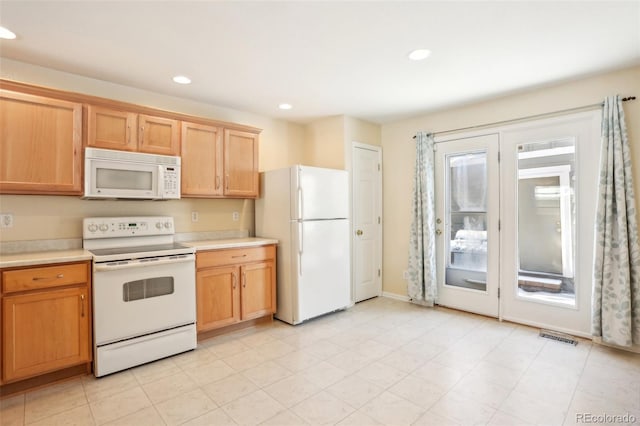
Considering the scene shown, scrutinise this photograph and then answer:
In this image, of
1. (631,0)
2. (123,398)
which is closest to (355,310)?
(123,398)

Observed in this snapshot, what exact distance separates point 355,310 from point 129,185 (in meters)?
2.81

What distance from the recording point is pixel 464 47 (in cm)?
246

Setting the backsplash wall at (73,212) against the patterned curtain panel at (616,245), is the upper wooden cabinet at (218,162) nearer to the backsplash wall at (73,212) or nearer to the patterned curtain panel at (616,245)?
the backsplash wall at (73,212)

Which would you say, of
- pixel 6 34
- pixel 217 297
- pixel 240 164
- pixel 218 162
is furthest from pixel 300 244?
pixel 6 34

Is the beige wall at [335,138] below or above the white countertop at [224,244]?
above

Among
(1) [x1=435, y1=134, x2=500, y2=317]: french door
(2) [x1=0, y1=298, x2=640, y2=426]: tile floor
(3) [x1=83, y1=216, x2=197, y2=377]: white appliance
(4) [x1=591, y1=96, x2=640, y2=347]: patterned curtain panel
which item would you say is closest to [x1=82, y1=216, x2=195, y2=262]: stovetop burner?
(3) [x1=83, y1=216, x2=197, y2=377]: white appliance

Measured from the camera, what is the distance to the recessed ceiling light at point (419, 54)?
2.52 m

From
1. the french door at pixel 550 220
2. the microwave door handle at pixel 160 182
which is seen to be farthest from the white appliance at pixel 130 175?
the french door at pixel 550 220

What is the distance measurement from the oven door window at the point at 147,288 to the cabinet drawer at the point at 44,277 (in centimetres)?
29

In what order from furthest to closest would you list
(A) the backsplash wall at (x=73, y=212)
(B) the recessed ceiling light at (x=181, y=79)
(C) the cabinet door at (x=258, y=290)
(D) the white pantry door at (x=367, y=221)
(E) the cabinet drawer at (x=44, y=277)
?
1. (D) the white pantry door at (x=367, y=221)
2. (C) the cabinet door at (x=258, y=290)
3. (B) the recessed ceiling light at (x=181, y=79)
4. (A) the backsplash wall at (x=73, y=212)
5. (E) the cabinet drawer at (x=44, y=277)

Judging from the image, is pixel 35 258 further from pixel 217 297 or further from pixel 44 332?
pixel 217 297

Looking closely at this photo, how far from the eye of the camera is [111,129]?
2.83m

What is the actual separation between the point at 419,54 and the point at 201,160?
7.39 ft

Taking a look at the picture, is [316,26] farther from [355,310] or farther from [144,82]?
[355,310]
